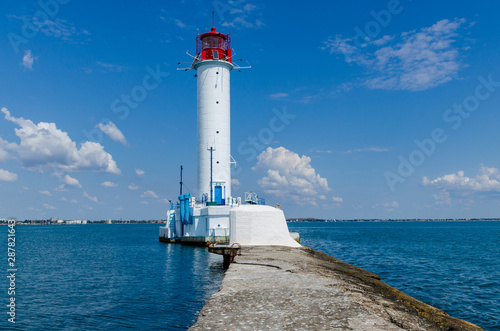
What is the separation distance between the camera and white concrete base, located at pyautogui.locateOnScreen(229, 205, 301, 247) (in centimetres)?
2536

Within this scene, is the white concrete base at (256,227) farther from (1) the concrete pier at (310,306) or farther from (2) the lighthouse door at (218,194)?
(2) the lighthouse door at (218,194)

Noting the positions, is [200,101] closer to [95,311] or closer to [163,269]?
[163,269]

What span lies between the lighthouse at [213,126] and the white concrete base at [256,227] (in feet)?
78.1

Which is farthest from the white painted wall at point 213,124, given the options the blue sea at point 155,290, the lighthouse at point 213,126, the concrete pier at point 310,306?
the concrete pier at point 310,306

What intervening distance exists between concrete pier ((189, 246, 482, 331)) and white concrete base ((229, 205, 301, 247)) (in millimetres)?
10143

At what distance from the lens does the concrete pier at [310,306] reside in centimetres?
829

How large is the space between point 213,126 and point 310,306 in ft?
140

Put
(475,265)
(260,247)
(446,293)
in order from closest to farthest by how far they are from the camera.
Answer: (446,293) < (260,247) < (475,265)

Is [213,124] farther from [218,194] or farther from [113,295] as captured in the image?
[113,295]

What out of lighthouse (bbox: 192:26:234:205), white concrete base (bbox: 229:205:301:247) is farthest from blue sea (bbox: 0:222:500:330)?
lighthouse (bbox: 192:26:234:205)

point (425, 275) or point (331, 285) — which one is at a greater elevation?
point (331, 285)

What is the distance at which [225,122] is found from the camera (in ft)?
170

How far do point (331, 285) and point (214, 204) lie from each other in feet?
119

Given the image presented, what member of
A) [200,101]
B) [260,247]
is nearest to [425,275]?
[260,247]
